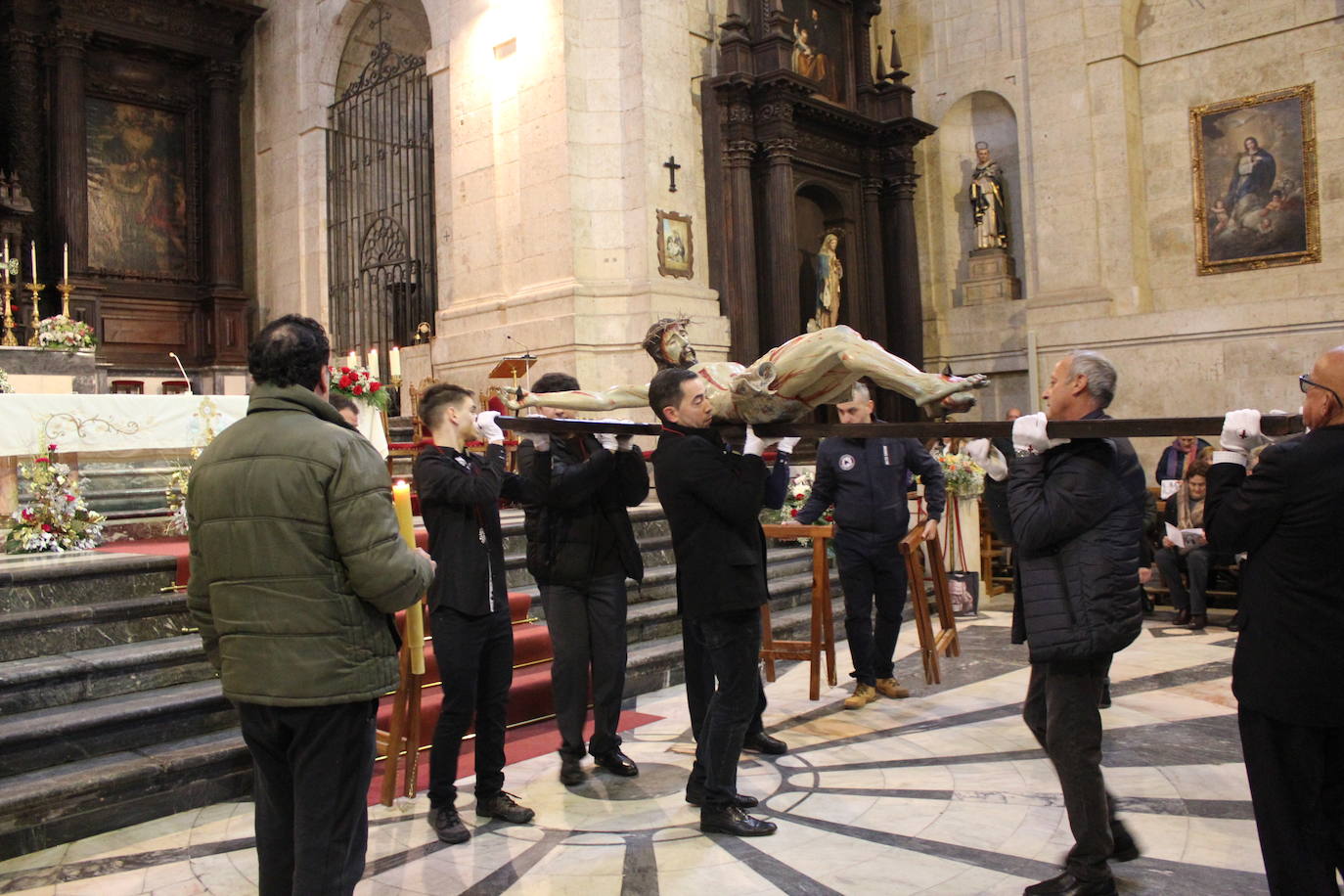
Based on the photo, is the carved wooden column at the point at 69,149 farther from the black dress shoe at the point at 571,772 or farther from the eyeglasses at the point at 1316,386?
the eyeglasses at the point at 1316,386

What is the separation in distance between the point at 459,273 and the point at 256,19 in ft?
21.8

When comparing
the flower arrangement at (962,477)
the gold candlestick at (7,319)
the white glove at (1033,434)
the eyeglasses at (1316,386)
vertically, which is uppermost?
the gold candlestick at (7,319)

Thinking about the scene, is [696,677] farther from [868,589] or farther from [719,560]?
[868,589]

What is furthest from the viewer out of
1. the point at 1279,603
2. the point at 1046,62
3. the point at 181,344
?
the point at 181,344

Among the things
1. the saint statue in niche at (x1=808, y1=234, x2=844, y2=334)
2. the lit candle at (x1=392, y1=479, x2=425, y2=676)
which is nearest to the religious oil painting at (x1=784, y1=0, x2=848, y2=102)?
the saint statue in niche at (x1=808, y1=234, x2=844, y2=334)

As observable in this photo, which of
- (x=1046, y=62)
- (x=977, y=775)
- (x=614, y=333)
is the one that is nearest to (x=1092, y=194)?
(x=1046, y=62)

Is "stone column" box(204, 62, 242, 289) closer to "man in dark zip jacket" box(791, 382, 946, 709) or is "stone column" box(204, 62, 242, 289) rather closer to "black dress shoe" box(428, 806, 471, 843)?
"man in dark zip jacket" box(791, 382, 946, 709)

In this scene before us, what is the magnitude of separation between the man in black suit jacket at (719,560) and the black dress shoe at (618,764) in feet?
2.49

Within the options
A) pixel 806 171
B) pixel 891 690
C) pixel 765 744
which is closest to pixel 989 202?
pixel 806 171

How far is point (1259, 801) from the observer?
9.23 ft

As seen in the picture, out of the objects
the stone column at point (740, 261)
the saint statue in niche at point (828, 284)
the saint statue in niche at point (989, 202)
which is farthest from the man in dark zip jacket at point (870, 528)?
the saint statue in niche at point (989, 202)

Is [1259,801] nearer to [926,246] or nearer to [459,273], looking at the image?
[459,273]

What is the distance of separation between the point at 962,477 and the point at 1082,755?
19.6ft

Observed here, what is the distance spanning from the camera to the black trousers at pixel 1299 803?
274 centimetres
